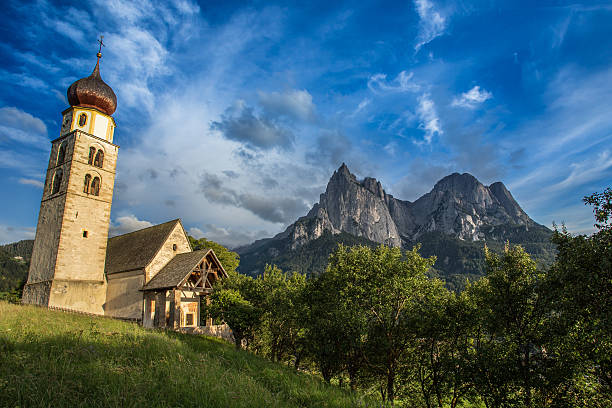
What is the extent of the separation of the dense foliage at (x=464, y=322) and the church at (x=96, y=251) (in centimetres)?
603

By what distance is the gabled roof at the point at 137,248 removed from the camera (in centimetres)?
3034

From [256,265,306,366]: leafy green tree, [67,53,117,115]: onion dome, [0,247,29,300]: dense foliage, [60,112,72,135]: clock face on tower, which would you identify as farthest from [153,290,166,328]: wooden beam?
[0,247,29,300]: dense foliage

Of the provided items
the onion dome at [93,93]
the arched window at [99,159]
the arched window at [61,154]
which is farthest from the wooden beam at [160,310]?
the onion dome at [93,93]

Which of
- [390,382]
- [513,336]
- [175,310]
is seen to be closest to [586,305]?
[513,336]

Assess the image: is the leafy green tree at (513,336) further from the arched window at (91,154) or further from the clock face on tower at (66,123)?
the clock face on tower at (66,123)

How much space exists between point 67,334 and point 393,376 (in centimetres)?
1604

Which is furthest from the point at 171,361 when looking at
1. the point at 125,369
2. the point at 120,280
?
the point at 120,280

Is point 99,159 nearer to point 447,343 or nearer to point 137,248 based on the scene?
point 137,248

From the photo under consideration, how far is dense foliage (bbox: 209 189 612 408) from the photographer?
10.7m

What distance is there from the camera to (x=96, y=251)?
30141 mm

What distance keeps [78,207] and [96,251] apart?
425 cm

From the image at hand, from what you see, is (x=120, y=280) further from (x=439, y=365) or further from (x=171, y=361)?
(x=439, y=365)

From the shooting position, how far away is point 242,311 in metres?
23.3

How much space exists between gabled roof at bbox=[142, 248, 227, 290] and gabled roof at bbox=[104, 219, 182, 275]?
173cm
